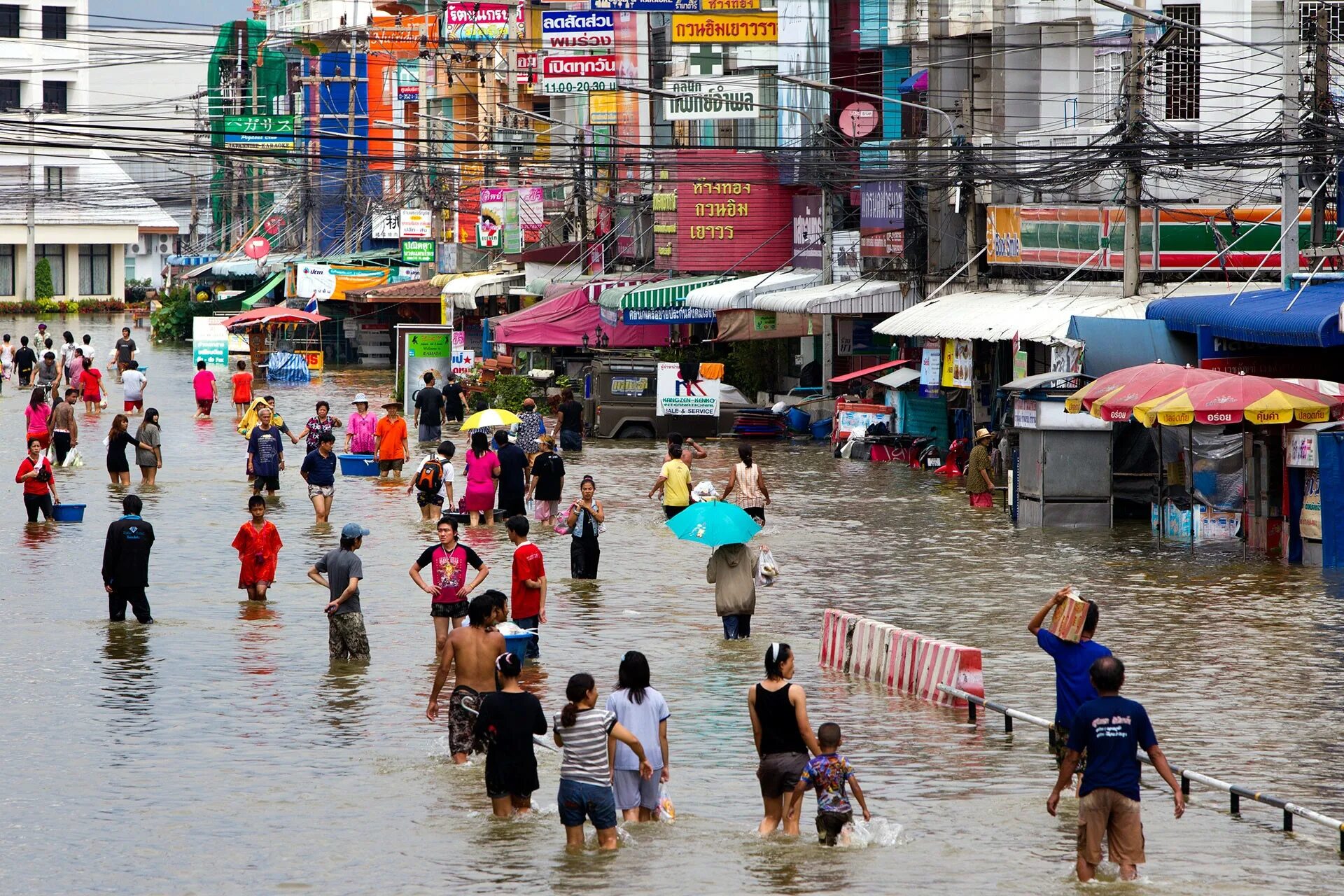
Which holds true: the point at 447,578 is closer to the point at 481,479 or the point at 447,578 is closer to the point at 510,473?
the point at 510,473

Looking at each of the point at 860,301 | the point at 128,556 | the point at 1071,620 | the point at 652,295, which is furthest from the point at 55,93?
the point at 1071,620

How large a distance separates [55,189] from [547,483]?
279ft

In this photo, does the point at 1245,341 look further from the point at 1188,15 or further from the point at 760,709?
the point at 760,709

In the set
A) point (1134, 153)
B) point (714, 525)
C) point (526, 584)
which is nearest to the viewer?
point (526, 584)

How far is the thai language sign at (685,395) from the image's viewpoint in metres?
39.2

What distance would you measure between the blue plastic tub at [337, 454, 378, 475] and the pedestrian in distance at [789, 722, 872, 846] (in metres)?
23.1

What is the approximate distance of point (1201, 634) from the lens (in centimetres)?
1867

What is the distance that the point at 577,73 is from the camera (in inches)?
2020

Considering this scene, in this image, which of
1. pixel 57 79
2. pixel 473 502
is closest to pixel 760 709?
pixel 473 502

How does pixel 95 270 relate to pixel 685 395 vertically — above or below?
above

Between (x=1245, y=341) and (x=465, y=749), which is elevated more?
(x=1245, y=341)

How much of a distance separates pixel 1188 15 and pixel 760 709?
29059 mm

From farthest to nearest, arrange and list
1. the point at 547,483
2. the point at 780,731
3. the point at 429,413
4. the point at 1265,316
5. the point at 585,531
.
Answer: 1. the point at 429,413
2. the point at 547,483
3. the point at 1265,316
4. the point at 585,531
5. the point at 780,731

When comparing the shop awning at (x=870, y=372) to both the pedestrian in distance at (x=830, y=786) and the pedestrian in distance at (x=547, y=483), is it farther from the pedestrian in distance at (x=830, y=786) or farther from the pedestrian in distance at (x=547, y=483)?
the pedestrian in distance at (x=830, y=786)
